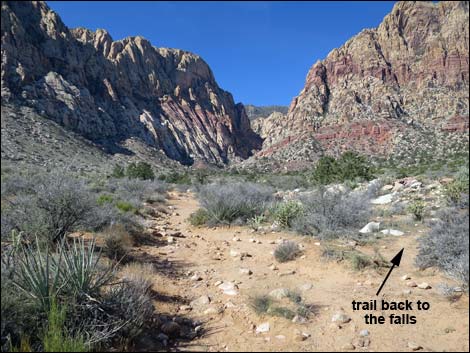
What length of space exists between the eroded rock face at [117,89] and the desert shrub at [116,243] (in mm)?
55871

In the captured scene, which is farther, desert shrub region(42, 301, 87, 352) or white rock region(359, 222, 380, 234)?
white rock region(359, 222, 380, 234)

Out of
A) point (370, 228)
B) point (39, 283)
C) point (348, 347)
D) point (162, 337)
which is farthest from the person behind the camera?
point (370, 228)

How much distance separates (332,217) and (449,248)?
11.1 ft

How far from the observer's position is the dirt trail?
3.86 metres

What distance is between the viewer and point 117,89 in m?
93.4

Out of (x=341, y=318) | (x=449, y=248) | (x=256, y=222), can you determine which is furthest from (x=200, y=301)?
(x=256, y=222)

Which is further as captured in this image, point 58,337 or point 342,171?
point 342,171

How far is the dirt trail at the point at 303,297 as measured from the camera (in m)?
3.86

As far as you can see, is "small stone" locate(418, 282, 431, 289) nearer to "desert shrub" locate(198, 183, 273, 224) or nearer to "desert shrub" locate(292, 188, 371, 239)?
"desert shrub" locate(292, 188, 371, 239)

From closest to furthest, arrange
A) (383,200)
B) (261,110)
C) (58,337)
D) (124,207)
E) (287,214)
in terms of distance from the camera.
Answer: (58,337), (287,214), (124,207), (383,200), (261,110)

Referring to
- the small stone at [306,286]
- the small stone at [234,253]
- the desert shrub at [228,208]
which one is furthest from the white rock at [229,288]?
the desert shrub at [228,208]

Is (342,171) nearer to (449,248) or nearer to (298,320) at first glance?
(449,248)

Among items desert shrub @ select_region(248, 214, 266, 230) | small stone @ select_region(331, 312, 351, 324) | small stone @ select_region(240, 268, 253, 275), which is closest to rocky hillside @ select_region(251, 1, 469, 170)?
desert shrub @ select_region(248, 214, 266, 230)

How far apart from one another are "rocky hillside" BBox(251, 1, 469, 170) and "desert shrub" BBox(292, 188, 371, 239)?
1852 inches
